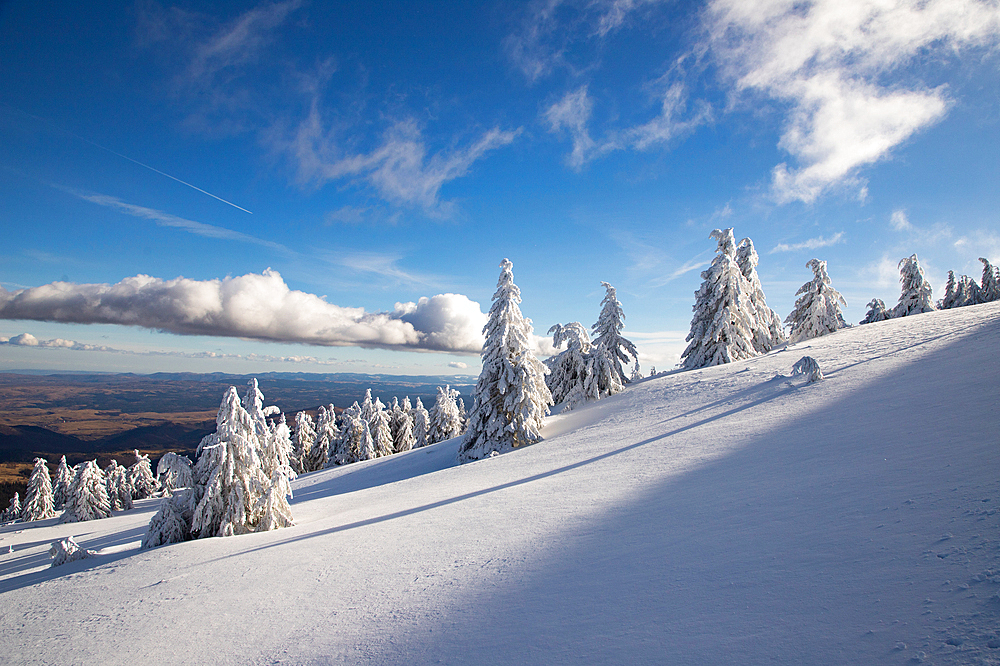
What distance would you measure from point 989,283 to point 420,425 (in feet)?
191

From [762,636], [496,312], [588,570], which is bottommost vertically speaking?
[588,570]

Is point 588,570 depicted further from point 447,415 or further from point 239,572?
point 447,415

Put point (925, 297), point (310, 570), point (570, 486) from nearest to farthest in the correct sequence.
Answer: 1. point (310, 570)
2. point (570, 486)
3. point (925, 297)

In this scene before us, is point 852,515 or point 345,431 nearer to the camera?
point 852,515

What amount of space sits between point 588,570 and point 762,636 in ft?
7.54

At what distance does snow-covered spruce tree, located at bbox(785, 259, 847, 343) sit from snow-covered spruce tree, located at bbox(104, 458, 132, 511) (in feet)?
217

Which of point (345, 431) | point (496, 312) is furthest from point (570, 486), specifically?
point (345, 431)

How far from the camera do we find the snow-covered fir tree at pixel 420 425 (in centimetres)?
5025

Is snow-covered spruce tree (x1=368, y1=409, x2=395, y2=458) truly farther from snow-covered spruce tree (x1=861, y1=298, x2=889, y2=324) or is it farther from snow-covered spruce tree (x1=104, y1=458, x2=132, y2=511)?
snow-covered spruce tree (x1=861, y1=298, x2=889, y2=324)

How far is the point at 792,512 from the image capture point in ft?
18.2

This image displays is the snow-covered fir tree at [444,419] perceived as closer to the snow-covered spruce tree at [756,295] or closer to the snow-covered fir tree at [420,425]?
the snow-covered fir tree at [420,425]

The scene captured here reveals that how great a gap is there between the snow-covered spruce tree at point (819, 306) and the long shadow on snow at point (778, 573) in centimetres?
2821

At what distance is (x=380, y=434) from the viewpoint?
46.0m

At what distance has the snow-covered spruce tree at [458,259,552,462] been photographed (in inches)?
812
